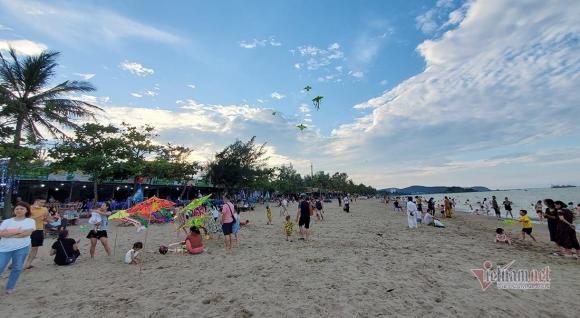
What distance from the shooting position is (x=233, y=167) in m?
35.4

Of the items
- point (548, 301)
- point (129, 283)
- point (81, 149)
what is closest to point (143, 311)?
point (129, 283)

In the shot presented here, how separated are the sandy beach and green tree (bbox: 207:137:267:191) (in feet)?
88.9

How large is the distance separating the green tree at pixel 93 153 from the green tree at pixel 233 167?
1392cm

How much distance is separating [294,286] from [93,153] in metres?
21.1

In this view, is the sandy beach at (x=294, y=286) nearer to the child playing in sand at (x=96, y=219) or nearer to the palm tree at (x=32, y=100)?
the child playing in sand at (x=96, y=219)

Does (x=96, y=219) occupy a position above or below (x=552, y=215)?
below

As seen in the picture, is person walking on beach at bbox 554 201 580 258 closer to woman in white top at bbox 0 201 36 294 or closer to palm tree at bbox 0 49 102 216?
woman in white top at bbox 0 201 36 294

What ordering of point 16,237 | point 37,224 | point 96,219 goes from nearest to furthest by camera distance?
point 16,237 → point 37,224 → point 96,219

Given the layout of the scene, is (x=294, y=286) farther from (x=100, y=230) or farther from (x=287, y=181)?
(x=287, y=181)

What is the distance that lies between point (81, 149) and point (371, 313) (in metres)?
23.0

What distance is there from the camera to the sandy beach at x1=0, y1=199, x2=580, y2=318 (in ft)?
13.4

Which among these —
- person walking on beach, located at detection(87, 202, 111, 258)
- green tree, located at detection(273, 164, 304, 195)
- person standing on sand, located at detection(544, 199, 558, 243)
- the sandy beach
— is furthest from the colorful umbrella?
green tree, located at detection(273, 164, 304, 195)

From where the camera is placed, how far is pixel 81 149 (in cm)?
1994

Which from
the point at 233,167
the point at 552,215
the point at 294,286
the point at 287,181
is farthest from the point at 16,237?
the point at 287,181
